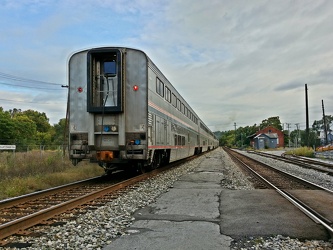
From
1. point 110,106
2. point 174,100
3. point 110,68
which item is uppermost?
Answer: point 110,68

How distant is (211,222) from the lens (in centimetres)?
573

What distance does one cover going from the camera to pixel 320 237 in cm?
490

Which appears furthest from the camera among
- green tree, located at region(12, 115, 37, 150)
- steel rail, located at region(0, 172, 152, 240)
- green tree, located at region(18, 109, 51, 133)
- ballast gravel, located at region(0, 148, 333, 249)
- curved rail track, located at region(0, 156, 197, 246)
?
green tree, located at region(18, 109, 51, 133)

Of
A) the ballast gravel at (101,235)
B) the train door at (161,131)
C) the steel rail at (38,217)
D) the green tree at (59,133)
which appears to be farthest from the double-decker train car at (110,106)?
the green tree at (59,133)

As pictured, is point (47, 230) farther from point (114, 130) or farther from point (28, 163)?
point (28, 163)

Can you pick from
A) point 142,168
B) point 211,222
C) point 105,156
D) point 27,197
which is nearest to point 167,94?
point 142,168

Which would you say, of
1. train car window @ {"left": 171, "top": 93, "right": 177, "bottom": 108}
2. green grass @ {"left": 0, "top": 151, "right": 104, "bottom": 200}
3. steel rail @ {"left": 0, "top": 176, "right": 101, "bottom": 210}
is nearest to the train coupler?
steel rail @ {"left": 0, "top": 176, "right": 101, "bottom": 210}

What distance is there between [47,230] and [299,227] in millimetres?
4068

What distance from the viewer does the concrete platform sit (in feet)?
15.3

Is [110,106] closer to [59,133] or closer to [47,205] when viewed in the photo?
[47,205]

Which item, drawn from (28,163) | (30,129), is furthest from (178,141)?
(30,129)

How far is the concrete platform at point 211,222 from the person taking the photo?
4.66 metres

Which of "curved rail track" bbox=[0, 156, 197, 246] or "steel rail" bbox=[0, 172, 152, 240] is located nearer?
"steel rail" bbox=[0, 172, 152, 240]

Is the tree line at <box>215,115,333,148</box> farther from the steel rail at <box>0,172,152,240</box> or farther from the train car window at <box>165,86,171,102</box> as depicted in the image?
the steel rail at <box>0,172,152,240</box>
